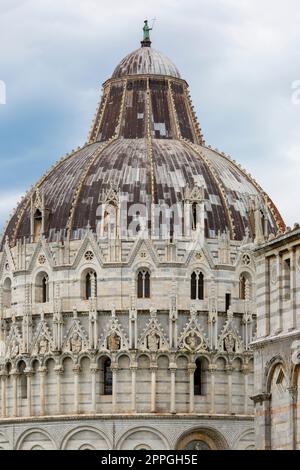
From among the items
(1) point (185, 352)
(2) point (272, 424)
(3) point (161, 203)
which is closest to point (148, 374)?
(1) point (185, 352)

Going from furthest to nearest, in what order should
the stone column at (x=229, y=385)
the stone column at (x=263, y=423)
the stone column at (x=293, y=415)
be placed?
the stone column at (x=229, y=385) → the stone column at (x=263, y=423) → the stone column at (x=293, y=415)

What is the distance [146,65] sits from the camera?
111 m

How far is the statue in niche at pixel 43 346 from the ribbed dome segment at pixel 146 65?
1801 cm

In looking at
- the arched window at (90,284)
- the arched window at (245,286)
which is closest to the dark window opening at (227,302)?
the arched window at (245,286)

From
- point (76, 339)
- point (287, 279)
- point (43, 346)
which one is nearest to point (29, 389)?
point (43, 346)

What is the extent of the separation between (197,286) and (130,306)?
4.24m

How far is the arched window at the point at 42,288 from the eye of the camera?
344 ft

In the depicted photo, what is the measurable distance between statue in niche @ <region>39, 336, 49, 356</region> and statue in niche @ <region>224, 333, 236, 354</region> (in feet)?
32.7

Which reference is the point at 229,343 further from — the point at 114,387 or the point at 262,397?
the point at 262,397

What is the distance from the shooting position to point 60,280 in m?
104

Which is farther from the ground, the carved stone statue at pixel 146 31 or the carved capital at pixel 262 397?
the carved stone statue at pixel 146 31

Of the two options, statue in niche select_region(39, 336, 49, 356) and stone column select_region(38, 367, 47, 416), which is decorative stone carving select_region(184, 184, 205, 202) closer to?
→ statue in niche select_region(39, 336, 49, 356)

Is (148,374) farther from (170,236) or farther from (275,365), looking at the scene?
(275,365)

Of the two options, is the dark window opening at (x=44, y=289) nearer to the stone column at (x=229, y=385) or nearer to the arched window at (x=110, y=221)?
the arched window at (x=110, y=221)
